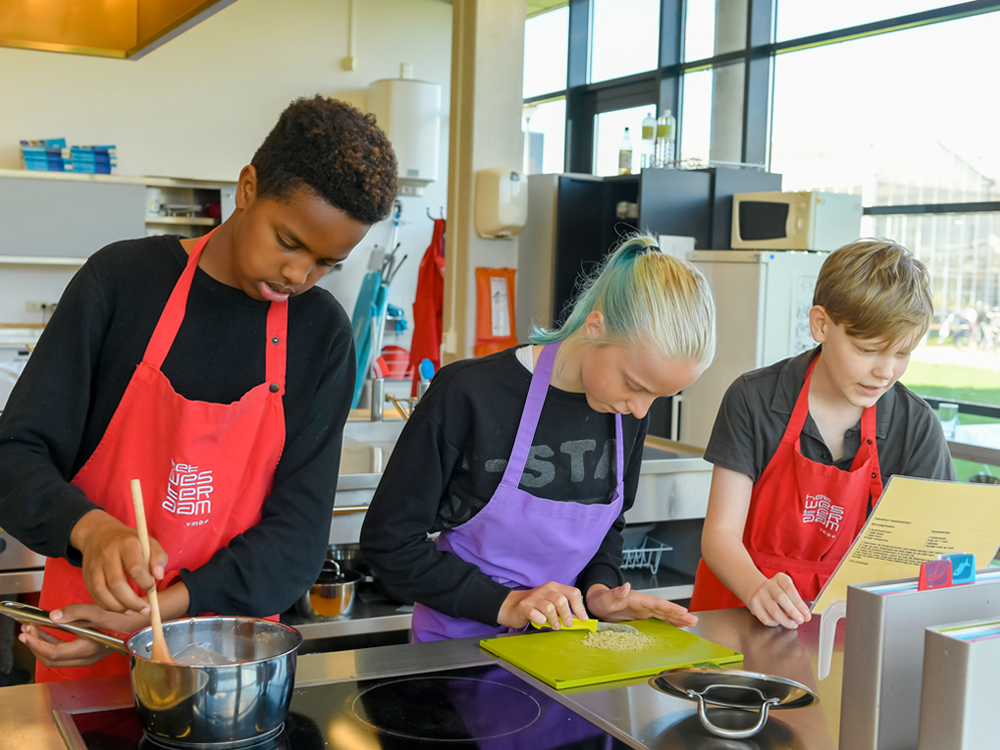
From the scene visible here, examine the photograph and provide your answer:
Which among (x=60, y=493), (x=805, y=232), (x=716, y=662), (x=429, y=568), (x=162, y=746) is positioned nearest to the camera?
(x=162, y=746)

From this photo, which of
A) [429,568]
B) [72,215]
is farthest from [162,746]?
[72,215]

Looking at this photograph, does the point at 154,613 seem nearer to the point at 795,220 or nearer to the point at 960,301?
the point at 795,220

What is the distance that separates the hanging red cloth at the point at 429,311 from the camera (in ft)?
18.9

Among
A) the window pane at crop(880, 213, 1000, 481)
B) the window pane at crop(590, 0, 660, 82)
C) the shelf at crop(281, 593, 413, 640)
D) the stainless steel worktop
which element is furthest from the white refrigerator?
the stainless steel worktop

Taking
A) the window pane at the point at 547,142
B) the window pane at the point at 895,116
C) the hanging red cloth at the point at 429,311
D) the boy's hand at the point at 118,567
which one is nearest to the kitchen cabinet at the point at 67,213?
the hanging red cloth at the point at 429,311

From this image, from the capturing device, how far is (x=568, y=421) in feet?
4.82

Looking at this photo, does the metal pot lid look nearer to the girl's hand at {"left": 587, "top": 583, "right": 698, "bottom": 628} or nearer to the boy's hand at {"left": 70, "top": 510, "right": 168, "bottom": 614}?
the girl's hand at {"left": 587, "top": 583, "right": 698, "bottom": 628}

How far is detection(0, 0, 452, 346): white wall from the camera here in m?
5.90

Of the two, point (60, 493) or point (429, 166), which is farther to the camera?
point (429, 166)

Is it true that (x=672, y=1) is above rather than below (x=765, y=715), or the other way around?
above

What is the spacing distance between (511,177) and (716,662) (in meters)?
3.30

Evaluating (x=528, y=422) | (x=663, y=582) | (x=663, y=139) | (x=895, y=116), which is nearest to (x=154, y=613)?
(x=528, y=422)

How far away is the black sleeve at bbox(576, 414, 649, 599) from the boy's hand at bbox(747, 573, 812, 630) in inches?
9.1

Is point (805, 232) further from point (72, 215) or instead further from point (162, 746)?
point (72, 215)
